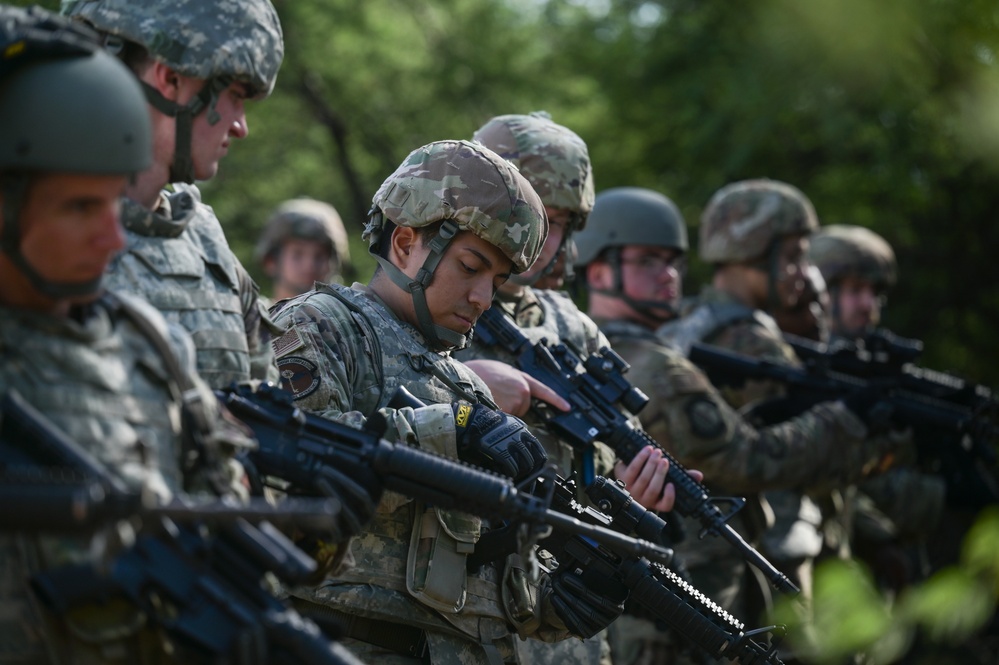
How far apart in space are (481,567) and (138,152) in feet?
6.59

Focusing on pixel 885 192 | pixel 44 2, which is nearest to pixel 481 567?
pixel 44 2

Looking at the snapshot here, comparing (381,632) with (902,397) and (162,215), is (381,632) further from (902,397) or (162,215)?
(902,397)

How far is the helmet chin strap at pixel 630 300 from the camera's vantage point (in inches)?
301

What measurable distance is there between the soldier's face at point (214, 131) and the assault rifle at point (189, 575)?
1164 mm

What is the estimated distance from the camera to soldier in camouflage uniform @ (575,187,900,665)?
23.7ft

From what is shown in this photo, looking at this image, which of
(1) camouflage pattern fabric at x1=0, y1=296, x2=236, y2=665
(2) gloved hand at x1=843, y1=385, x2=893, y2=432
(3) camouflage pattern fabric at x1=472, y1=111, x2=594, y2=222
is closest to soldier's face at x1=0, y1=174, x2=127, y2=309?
(1) camouflage pattern fabric at x1=0, y1=296, x2=236, y2=665

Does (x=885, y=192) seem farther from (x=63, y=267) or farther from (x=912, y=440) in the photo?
(x=63, y=267)

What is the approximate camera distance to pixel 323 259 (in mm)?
11859

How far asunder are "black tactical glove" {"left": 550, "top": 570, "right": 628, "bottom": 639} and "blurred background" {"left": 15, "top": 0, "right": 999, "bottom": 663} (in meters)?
1.92

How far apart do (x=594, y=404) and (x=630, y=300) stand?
1942 mm

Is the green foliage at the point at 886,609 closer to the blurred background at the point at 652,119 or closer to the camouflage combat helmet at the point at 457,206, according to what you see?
the camouflage combat helmet at the point at 457,206

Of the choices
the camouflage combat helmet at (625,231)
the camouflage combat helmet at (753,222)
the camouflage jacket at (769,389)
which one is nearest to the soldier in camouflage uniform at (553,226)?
the camouflage combat helmet at (625,231)

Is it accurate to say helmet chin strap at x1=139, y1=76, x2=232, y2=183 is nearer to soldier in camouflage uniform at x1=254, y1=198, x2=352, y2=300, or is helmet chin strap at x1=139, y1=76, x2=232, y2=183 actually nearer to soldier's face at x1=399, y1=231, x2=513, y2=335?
soldier's face at x1=399, y1=231, x2=513, y2=335

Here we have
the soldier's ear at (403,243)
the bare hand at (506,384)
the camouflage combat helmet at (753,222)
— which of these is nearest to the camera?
the soldier's ear at (403,243)
